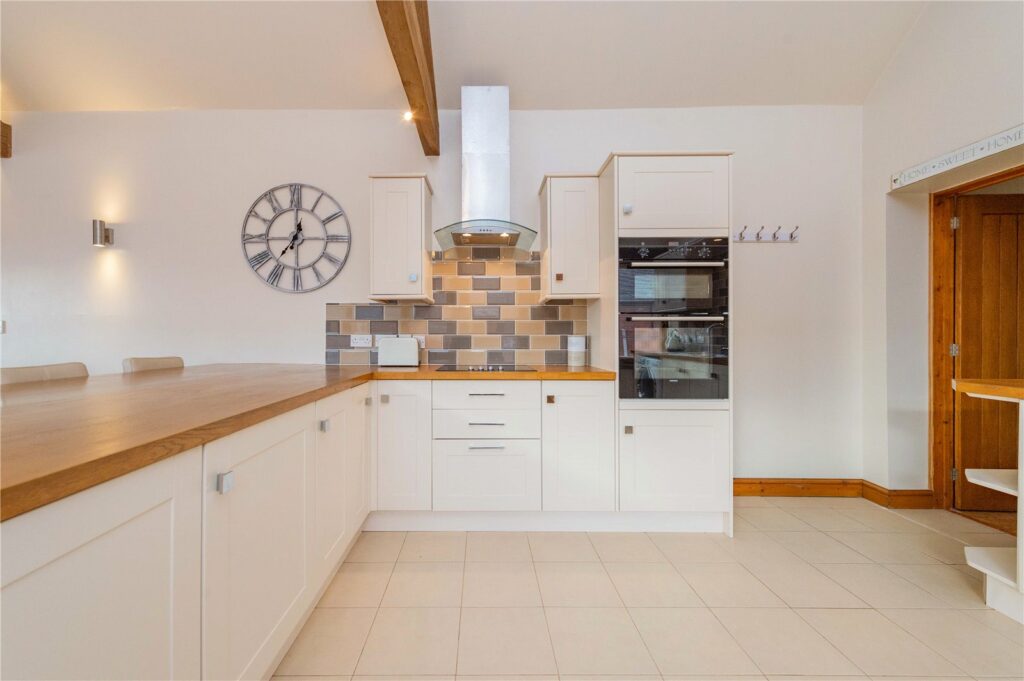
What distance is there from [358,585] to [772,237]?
3368mm

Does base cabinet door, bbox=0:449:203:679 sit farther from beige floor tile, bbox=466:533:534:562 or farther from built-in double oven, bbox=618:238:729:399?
built-in double oven, bbox=618:238:729:399

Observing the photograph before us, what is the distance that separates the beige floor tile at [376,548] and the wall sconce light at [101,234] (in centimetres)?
284

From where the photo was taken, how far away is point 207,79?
295 centimetres

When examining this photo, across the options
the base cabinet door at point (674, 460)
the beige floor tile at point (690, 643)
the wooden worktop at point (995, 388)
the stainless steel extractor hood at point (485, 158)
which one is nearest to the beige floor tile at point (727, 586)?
the beige floor tile at point (690, 643)

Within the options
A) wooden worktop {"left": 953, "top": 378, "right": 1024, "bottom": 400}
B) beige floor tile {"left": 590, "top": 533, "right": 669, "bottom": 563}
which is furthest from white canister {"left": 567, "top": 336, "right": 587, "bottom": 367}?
wooden worktop {"left": 953, "top": 378, "right": 1024, "bottom": 400}

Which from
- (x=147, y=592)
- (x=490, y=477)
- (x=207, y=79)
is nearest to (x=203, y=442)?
(x=147, y=592)

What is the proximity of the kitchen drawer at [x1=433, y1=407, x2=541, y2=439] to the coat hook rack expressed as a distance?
1988mm

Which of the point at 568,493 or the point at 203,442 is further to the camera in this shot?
the point at 568,493

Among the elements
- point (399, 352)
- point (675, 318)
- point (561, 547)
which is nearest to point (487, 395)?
point (399, 352)

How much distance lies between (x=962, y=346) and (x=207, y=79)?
5.33 metres

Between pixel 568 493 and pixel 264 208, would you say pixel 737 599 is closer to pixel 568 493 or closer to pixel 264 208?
pixel 568 493

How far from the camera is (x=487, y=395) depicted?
2473 mm

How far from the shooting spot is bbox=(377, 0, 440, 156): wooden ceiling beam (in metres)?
2.12

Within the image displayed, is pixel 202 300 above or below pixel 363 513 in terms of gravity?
above
